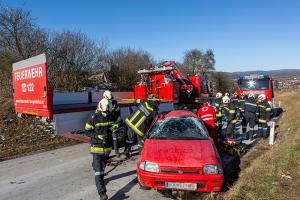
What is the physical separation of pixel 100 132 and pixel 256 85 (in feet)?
48.8

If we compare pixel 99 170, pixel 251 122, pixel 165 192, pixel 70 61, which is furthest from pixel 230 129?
pixel 70 61

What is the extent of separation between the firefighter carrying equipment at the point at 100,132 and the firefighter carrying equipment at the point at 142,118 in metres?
1.90

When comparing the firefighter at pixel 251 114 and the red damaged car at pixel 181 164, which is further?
the firefighter at pixel 251 114

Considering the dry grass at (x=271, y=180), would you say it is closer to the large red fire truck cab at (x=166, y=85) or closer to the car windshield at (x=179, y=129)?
the car windshield at (x=179, y=129)

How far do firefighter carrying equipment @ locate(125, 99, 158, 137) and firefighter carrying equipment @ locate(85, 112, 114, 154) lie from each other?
1897 millimetres

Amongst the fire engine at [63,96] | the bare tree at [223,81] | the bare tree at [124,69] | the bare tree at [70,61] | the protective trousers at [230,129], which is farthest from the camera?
the bare tree at [223,81]

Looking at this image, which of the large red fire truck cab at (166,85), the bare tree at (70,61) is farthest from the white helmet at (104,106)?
the bare tree at (70,61)

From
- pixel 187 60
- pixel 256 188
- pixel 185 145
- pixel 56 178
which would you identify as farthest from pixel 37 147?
pixel 187 60

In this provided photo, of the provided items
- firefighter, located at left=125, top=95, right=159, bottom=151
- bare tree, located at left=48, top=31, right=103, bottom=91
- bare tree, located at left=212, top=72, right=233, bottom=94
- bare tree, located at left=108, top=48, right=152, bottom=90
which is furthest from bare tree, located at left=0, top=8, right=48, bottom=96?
bare tree, located at left=212, top=72, right=233, bottom=94

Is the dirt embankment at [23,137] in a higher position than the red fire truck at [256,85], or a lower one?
lower

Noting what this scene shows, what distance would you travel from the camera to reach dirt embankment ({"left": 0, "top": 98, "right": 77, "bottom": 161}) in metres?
8.94

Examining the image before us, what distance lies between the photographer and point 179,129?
6.09 metres

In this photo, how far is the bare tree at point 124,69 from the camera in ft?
70.3

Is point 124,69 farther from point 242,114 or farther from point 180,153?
point 180,153
